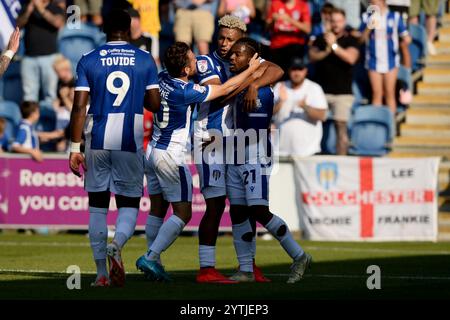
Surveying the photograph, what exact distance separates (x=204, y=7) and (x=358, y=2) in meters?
2.90

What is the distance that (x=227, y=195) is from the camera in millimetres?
13000

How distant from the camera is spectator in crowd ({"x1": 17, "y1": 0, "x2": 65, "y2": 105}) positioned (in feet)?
77.2

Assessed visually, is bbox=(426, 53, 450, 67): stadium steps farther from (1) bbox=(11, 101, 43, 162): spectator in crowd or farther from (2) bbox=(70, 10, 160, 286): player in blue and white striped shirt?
(2) bbox=(70, 10, 160, 286): player in blue and white striped shirt

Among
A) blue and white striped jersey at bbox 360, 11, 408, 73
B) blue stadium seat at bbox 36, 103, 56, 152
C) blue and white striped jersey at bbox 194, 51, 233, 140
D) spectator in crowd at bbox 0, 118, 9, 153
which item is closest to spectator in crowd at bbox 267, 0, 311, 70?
blue and white striped jersey at bbox 360, 11, 408, 73

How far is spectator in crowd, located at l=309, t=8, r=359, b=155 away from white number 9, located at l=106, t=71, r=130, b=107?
10717 millimetres

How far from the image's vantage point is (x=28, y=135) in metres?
21.2

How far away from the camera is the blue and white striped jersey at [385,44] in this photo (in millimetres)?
22844

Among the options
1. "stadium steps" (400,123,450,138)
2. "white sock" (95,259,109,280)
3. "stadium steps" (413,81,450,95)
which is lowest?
"white sock" (95,259,109,280)

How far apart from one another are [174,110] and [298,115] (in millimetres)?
9236

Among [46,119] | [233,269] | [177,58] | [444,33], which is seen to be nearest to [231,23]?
[177,58]

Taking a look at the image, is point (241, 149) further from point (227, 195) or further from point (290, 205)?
point (290, 205)

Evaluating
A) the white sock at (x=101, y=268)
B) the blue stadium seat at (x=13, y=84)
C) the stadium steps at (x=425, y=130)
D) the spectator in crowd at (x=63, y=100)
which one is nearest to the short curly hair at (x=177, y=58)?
the white sock at (x=101, y=268)

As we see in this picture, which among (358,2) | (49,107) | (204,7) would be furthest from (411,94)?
(49,107)

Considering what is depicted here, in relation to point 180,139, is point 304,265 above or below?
below
